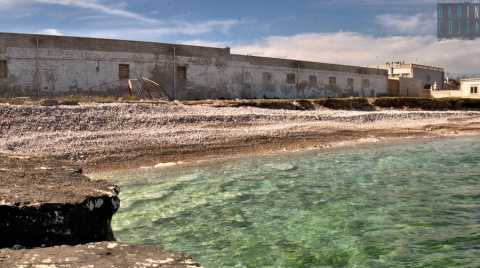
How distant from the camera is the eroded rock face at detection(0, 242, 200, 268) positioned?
2912 mm

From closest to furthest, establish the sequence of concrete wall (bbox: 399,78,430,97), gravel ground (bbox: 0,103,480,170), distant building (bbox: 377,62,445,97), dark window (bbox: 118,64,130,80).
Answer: gravel ground (bbox: 0,103,480,170), dark window (bbox: 118,64,130,80), concrete wall (bbox: 399,78,430,97), distant building (bbox: 377,62,445,97)

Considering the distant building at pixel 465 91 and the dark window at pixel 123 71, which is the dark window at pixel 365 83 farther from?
the dark window at pixel 123 71

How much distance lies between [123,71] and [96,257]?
24.5m

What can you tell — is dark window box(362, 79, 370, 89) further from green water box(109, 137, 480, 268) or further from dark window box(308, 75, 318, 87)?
green water box(109, 137, 480, 268)

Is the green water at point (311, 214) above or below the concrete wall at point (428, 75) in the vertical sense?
below

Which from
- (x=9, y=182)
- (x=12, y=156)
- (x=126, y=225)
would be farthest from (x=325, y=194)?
(x=9, y=182)

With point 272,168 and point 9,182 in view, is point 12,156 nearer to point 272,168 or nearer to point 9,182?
point 9,182

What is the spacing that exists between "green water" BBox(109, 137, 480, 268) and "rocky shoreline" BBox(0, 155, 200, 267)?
7.12 ft

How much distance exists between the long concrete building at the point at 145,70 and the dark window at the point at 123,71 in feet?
0.17

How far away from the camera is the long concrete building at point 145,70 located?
23409mm

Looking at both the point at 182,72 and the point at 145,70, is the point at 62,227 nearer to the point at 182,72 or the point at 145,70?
the point at 145,70

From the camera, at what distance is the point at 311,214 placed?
828 centimetres

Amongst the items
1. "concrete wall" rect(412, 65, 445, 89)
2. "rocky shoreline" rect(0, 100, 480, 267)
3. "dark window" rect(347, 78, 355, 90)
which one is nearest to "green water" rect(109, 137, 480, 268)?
"rocky shoreline" rect(0, 100, 480, 267)

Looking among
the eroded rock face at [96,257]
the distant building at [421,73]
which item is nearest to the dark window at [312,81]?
the distant building at [421,73]
